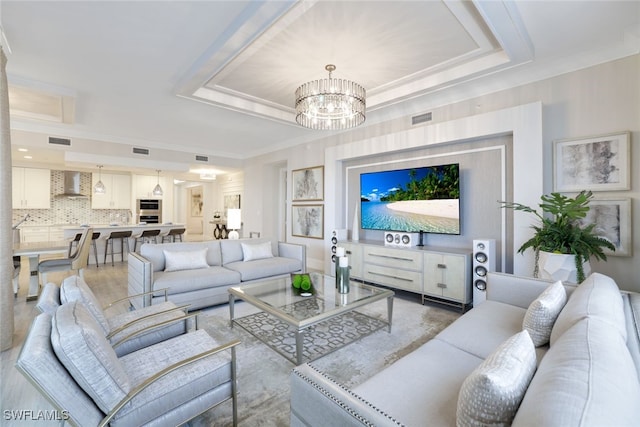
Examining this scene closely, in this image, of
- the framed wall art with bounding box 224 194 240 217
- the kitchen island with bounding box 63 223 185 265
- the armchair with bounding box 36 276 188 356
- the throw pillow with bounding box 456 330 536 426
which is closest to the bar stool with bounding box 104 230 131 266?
the kitchen island with bounding box 63 223 185 265

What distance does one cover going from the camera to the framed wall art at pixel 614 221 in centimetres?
269

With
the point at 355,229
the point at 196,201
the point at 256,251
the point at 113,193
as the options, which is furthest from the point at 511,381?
the point at 196,201

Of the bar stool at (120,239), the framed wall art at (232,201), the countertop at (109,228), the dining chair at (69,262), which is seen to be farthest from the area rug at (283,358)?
the framed wall art at (232,201)

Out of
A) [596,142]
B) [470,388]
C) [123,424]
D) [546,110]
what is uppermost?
[546,110]

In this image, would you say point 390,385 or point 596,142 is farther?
point 596,142

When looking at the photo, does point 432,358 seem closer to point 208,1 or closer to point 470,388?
point 470,388

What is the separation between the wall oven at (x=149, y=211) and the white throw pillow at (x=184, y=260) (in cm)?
636

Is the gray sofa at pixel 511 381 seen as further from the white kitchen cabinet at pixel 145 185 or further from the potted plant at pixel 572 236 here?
the white kitchen cabinet at pixel 145 185

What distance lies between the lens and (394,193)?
15.2 ft

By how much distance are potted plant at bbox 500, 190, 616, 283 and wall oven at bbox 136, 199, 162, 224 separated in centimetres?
982

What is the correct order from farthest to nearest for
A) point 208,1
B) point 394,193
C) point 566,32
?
point 394,193 → point 566,32 → point 208,1

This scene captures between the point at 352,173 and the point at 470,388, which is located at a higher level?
the point at 352,173

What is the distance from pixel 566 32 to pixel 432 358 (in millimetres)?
3114

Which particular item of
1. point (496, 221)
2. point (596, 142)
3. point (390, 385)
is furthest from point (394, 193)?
point (390, 385)
